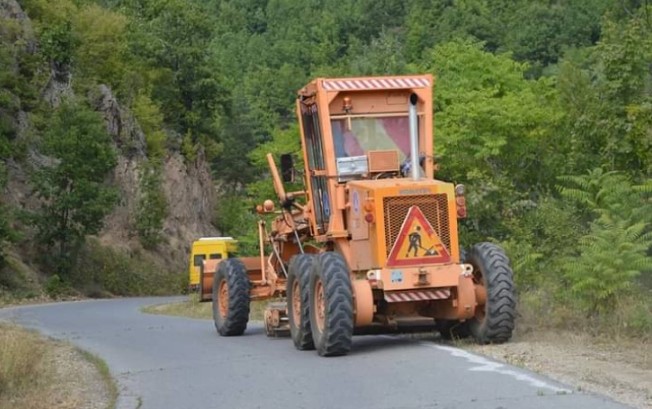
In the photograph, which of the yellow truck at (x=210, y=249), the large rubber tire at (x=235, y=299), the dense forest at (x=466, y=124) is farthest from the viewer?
the yellow truck at (x=210, y=249)

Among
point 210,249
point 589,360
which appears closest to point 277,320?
point 589,360

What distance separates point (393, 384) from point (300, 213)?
6.92m

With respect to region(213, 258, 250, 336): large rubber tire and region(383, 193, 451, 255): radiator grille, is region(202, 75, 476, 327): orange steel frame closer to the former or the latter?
region(383, 193, 451, 255): radiator grille

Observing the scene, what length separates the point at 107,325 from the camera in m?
24.8

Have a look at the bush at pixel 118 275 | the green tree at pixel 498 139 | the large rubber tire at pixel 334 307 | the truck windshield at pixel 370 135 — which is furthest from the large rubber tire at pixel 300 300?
the bush at pixel 118 275

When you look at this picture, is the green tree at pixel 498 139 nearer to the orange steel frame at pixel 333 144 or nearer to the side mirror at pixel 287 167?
the side mirror at pixel 287 167

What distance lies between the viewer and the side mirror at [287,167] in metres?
17.0

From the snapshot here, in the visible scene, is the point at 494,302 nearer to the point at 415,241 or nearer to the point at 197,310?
the point at 415,241

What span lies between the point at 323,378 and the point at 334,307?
1716mm

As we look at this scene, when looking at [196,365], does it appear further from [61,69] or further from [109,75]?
[109,75]

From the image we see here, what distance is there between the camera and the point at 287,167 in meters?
17.0

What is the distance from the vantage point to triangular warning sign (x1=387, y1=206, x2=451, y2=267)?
14227 mm

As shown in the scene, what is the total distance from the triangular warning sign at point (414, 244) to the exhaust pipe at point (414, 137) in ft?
3.44

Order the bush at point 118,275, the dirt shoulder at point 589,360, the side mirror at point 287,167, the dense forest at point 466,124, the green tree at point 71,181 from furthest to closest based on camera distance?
the bush at point 118,275
the green tree at point 71,181
the dense forest at point 466,124
the side mirror at point 287,167
the dirt shoulder at point 589,360
